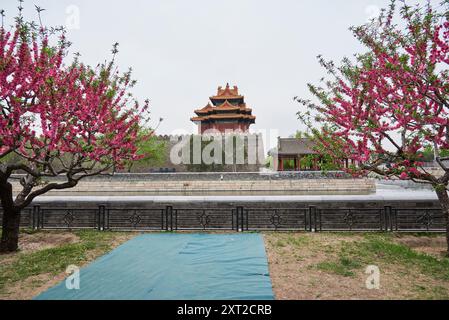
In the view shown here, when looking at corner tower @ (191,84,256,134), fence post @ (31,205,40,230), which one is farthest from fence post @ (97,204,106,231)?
Result: corner tower @ (191,84,256,134)

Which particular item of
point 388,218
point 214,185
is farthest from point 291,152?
point 388,218

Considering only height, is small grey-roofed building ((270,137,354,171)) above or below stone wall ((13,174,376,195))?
above

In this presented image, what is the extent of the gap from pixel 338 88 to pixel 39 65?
24.1 ft

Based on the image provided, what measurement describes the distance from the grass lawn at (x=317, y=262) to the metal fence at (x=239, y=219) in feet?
1.65

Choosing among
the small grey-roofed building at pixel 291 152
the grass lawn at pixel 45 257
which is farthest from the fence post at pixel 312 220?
the small grey-roofed building at pixel 291 152

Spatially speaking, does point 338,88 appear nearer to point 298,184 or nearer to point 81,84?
point 81,84

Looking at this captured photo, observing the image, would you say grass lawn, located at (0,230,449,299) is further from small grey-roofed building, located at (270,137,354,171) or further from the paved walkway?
A: small grey-roofed building, located at (270,137,354,171)

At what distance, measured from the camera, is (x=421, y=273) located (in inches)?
199

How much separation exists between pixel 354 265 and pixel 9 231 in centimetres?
832

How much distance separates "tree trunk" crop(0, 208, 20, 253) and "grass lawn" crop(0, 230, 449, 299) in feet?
1.05

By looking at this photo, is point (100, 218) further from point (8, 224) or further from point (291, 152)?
point (291, 152)

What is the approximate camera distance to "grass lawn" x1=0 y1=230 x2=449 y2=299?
14.4ft

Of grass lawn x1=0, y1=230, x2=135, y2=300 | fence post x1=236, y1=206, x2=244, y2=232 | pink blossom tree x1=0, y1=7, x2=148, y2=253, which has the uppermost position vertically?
pink blossom tree x1=0, y1=7, x2=148, y2=253
